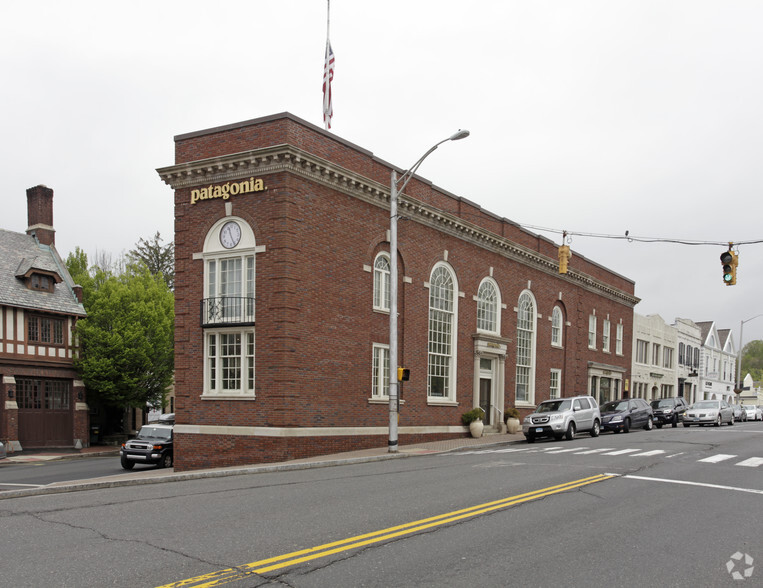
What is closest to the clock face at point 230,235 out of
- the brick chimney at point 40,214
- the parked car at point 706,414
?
the brick chimney at point 40,214

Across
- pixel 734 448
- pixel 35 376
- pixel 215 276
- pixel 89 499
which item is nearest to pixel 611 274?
pixel 734 448

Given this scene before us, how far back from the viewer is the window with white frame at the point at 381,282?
73.1 ft

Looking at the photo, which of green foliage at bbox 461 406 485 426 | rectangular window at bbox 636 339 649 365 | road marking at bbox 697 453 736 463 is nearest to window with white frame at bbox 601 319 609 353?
rectangular window at bbox 636 339 649 365

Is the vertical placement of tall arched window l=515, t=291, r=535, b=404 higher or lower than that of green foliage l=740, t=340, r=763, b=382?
higher

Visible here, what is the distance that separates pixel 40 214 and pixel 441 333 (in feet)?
83.0

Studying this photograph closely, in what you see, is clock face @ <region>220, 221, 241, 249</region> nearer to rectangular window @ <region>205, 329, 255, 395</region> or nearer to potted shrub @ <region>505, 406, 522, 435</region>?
rectangular window @ <region>205, 329, 255, 395</region>

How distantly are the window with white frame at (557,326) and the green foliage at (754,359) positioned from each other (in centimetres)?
11091

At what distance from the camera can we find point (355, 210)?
2131 centimetres

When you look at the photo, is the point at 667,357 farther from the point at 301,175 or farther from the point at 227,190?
the point at 227,190

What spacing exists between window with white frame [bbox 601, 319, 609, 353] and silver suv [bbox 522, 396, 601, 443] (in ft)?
53.0

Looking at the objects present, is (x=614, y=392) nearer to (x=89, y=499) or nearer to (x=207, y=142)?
(x=207, y=142)

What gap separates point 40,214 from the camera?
37844mm

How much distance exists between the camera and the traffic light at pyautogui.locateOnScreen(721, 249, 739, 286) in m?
21.7

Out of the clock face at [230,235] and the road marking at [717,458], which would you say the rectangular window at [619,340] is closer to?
the road marking at [717,458]
